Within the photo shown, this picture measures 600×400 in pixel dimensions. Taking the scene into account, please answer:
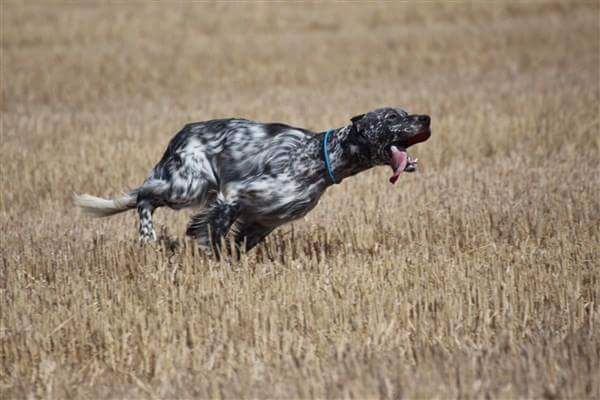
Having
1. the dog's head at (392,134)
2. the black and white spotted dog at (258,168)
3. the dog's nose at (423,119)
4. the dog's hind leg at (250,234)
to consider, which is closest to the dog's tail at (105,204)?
the black and white spotted dog at (258,168)

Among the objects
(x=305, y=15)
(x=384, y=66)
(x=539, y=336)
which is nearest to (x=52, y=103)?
(x=384, y=66)

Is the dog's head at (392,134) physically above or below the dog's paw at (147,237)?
above

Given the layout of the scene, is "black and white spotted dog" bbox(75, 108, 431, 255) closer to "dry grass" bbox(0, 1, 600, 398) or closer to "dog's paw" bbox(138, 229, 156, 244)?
"dog's paw" bbox(138, 229, 156, 244)

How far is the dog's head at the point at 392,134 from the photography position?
573cm

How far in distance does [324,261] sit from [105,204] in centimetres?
191

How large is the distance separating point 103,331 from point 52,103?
34.4 feet

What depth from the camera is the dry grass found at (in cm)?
419

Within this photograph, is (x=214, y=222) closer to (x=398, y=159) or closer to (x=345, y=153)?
(x=345, y=153)

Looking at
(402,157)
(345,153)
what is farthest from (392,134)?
(345,153)

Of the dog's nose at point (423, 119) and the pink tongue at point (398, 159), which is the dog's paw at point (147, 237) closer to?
the pink tongue at point (398, 159)

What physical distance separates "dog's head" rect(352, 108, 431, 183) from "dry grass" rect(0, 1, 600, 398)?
64cm

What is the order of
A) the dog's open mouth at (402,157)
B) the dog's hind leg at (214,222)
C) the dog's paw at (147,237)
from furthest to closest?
the dog's paw at (147,237), the dog's hind leg at (214,222), the dog's open mouth at (402,157)

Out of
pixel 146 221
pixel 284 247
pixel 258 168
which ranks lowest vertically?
pixel 284 247

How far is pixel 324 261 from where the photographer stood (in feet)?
19.1
